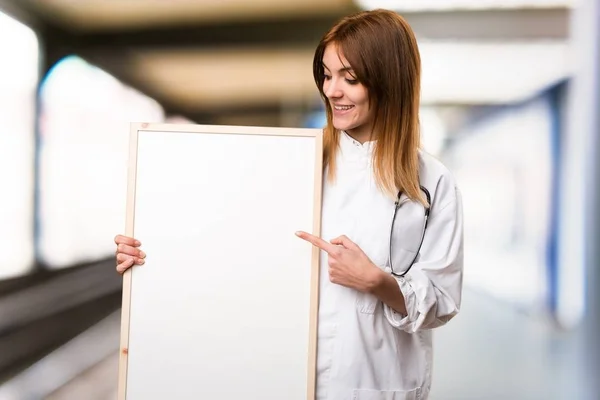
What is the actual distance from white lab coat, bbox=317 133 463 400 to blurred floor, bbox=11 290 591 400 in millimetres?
1461

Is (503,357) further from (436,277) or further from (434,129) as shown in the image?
(436,277)

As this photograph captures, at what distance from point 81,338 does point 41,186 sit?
707 millimetres

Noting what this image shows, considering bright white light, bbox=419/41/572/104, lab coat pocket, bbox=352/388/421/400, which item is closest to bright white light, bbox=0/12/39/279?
bright white light, bbox=419/41/572/104

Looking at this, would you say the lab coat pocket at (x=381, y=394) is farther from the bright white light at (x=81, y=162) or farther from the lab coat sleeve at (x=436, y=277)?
the bright white light at (x=81, y=162)

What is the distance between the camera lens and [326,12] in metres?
2.99

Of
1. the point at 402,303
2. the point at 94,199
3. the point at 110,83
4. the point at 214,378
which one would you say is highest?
the point at 110,83

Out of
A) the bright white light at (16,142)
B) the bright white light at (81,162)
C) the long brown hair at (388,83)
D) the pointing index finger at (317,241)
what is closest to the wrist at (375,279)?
the pointing index finger at (317,241)

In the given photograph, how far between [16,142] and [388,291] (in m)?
2.07

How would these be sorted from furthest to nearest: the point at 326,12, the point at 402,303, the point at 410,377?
the point at 326,12
the point at 410,377
the point at 402,303

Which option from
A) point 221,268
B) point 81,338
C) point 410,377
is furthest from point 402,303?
point 81,338

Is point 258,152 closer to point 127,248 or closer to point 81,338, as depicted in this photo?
point 127,248

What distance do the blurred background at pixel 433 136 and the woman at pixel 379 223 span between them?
4.53 feet

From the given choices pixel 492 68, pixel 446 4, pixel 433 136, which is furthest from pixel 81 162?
pixel 492 68

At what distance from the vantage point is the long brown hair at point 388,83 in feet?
5.05
